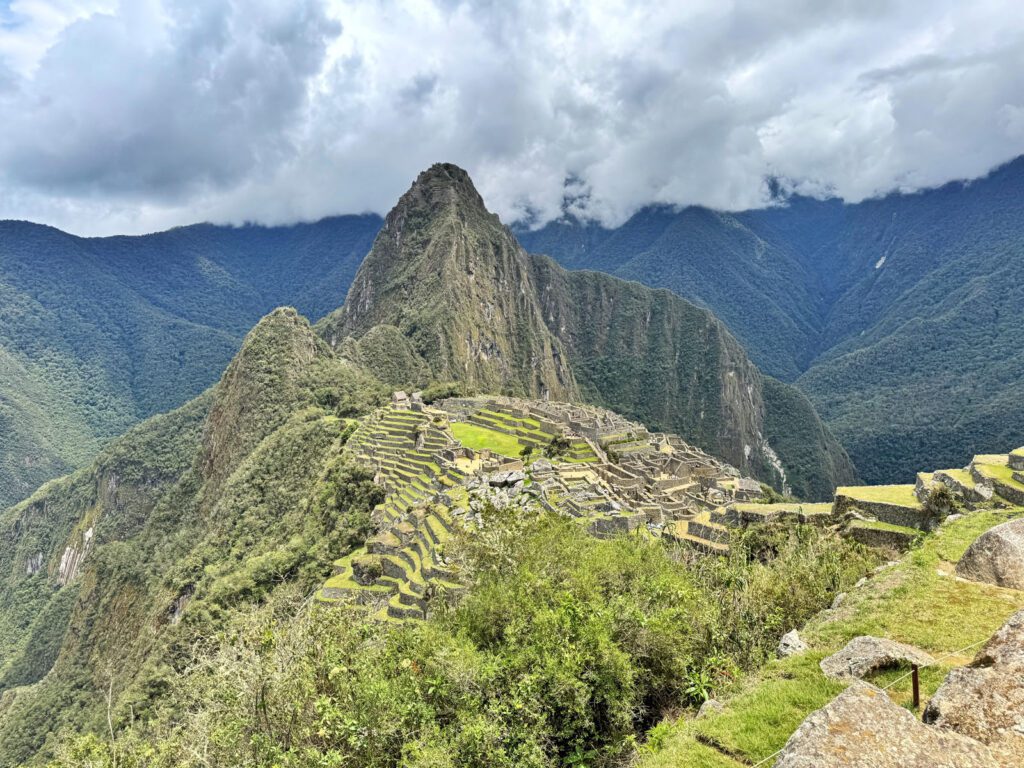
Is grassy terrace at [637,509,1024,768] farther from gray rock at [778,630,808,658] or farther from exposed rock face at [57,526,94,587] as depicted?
exposed rock face at [57,526,94,587]

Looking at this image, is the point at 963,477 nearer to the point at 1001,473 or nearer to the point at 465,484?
the point at 1001,473

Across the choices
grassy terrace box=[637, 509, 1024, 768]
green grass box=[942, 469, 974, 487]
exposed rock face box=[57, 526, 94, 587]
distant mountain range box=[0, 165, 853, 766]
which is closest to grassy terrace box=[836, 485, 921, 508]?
green grass box=[942, 469, 974, 487]

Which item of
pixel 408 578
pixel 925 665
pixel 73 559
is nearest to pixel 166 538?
pixel 73 559

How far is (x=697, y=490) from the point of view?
4509 cm

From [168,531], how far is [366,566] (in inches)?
2924

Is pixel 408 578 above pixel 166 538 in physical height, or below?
above

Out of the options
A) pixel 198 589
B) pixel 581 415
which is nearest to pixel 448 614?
pixel 198 589

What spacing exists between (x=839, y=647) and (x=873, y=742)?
5639mm

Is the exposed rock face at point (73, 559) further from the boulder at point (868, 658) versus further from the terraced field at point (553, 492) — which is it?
the boulder at point (868, 658)

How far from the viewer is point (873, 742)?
5.80 meters

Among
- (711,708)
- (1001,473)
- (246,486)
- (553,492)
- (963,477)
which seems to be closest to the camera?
(711,708)

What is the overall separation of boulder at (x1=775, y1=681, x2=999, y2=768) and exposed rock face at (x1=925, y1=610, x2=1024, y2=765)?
0.91ft

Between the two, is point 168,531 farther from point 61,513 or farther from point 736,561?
point 736,561

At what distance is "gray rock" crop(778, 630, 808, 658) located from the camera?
11.1 meters
